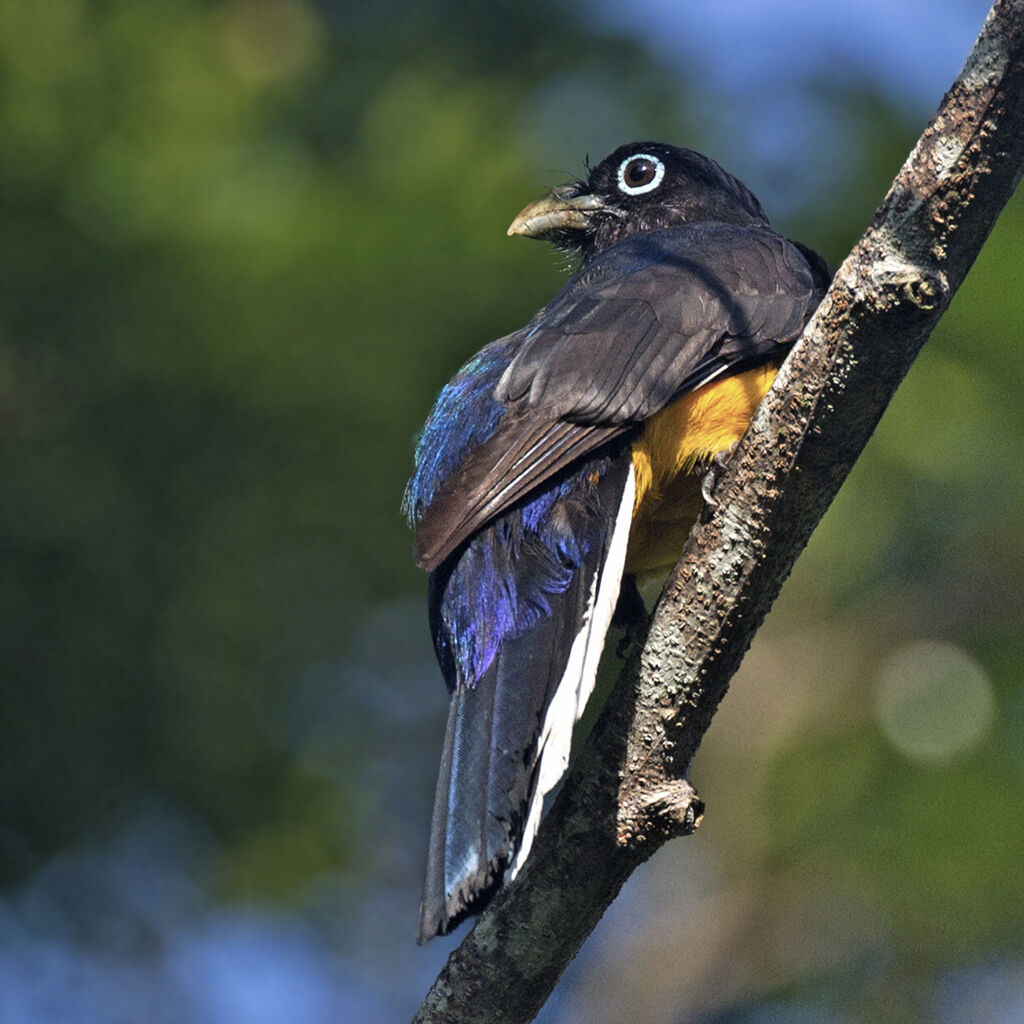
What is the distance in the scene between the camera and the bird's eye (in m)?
5.65

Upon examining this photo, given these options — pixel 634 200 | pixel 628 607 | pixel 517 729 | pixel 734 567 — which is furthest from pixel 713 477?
pixel 634 200

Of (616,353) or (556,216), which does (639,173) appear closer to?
(556,216)

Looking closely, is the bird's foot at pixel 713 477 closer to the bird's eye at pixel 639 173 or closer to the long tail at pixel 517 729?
the long tail at pixel 517 729

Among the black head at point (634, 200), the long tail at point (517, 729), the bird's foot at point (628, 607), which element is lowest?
the long tail at point (517, 729)

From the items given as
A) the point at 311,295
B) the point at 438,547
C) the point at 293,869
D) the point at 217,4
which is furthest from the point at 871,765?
the point at 217,4

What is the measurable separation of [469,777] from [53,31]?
552cm

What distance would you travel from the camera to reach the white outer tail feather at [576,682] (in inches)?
133

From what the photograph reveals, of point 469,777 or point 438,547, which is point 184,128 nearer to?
point 438,547

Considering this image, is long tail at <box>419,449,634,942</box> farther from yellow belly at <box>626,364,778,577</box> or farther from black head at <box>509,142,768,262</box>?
black head at <box>509,142,768,262</box>

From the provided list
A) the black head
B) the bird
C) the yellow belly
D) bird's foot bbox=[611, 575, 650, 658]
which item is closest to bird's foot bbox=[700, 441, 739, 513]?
the bird

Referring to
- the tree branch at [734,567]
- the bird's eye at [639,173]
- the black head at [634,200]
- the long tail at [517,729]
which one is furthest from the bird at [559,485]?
the bird's eye at [639,173]

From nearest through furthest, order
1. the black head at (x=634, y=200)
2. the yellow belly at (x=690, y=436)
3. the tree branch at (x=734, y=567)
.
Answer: the tree branch at (x=734, y=567), the yellow belly at (x=690, y=436), the black head at (x=634, y=200)

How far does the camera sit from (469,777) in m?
3.43

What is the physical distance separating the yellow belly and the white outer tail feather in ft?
0.63
